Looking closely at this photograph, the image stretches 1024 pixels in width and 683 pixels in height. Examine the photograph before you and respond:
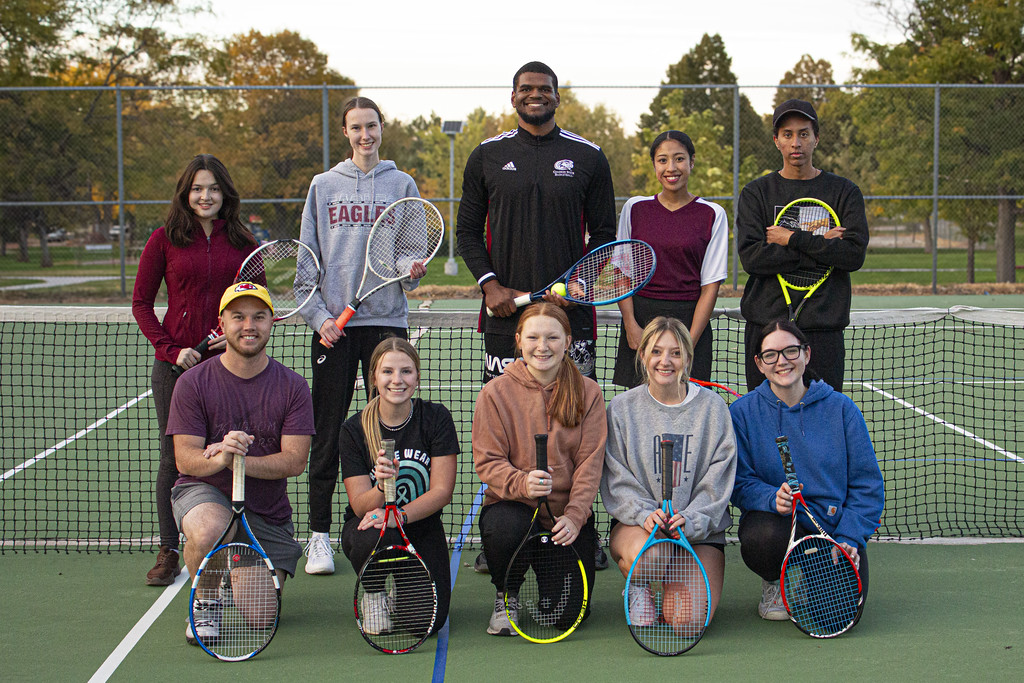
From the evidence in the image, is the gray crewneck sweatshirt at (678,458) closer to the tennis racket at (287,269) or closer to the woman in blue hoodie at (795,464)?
the woman in blue hoodie at (795,464)

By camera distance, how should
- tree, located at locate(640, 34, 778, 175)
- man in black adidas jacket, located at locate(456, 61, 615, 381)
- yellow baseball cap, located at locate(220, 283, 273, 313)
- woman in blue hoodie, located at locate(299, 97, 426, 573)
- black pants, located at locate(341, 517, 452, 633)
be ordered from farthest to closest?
tree, located at locate(640, 34, 778, 175) → woman in blue hoodie, located at locate(299, 97, 426, 573) → man in black adidas jacket, located at locate(456, 61, 615, 381) → yellow baseball cap, located at locate(220, 283, 273, 313) → black pants, located at locate(341, 517, 452, 633)

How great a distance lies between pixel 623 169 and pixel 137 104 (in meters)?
16.8

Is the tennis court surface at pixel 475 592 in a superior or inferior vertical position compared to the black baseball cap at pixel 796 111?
inferior

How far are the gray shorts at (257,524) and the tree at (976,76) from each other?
51.3 feet

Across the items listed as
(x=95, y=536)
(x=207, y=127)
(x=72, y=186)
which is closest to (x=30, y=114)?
(x=72, y=186)

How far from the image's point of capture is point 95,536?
5.10m

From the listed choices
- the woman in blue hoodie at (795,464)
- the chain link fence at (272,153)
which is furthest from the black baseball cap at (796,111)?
the chain link fence at (272,153)

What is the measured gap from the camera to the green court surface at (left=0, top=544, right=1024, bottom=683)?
3496 millimetres

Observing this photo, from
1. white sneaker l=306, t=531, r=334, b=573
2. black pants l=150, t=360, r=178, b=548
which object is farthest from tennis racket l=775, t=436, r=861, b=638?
black pants l=150, t=360, r=178, b=548

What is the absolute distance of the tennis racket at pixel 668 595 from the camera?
364 cm

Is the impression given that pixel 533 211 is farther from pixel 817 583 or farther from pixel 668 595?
pixel 817 583

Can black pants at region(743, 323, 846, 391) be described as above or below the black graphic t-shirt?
above

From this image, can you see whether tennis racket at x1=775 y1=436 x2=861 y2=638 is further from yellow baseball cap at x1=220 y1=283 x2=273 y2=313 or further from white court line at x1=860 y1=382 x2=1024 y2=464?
white court line at x1=860 y1=382 x2=1024 y2=464

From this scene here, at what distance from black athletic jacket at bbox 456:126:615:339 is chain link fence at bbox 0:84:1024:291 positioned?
11038mm
